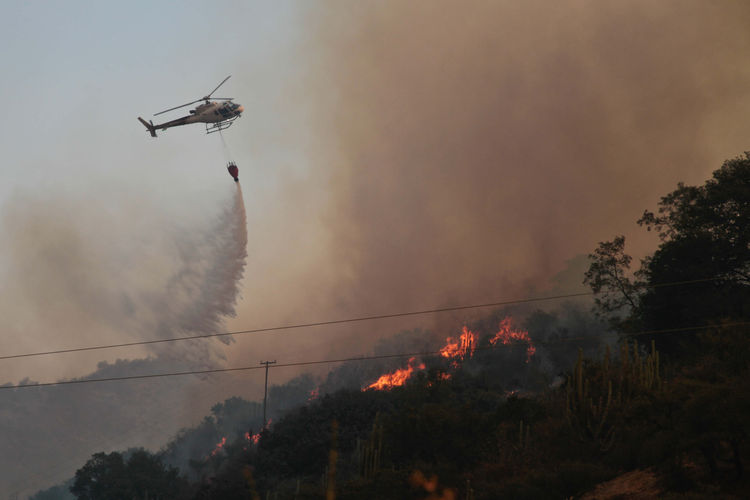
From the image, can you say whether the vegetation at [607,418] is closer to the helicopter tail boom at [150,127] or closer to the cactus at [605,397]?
the cactus at [605,397]

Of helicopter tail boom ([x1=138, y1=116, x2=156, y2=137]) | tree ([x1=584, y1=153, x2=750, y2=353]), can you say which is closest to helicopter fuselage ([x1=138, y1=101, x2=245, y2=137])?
helicopter tail boom ([x1=138, y1=116, x2=156, y2=137])

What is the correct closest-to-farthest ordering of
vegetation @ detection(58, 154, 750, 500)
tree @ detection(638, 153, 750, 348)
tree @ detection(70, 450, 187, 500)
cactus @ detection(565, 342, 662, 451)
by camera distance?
1. vegetation @ detection(58, 154, 750, 500)
2. cactus @ detection(565, 342, 662, 451)
3. tree @ detection(638, 153, 750, 348)
4. tree @ detection(70, 450, 187, 500)

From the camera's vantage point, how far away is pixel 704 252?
6850 cm

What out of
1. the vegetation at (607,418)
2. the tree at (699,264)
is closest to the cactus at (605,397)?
the vegetation at (607,418)

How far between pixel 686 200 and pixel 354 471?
45469 mm

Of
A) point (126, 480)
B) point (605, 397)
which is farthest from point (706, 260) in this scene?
point (126, 480)

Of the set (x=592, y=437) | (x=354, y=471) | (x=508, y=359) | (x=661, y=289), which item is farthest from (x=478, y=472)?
(x=508, y=359)

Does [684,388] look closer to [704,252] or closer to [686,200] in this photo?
[704,252]

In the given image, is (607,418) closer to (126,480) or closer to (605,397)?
(605,397)

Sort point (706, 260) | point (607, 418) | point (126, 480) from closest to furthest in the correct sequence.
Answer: point (607, 418), point (706, 260), point (126, 480)

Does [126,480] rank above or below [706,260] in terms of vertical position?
below

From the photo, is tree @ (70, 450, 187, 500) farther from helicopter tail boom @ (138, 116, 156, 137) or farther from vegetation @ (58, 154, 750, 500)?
helicopter tail boom @ (138, 116, 156, 137)

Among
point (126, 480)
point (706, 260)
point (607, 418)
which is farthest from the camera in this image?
point (126, 480)

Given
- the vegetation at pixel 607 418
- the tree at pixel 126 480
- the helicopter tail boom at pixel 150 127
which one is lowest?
the tree at pixel 126 480
